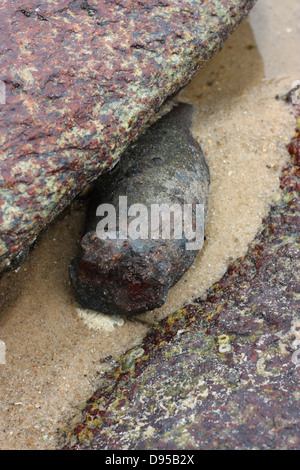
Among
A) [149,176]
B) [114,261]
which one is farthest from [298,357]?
[149,176]

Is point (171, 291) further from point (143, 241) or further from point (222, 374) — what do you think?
point (222, 374)

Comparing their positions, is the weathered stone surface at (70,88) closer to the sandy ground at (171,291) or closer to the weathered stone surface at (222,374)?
the sandy ground at (171,291)

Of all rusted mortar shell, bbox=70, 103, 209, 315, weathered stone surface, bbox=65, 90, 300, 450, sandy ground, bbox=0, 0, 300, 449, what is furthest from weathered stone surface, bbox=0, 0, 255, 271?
weathered stone surface, bbox=65, 90, 300, 450

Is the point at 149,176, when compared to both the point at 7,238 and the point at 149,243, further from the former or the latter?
the point at 7,238

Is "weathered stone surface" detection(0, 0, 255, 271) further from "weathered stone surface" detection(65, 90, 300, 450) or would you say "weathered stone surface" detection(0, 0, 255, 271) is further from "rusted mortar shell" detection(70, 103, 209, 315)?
"weathered stone surface" detection(65, 90, 300, 450)

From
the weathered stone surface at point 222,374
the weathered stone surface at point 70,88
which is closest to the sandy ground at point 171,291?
the weathered stone surface at point 222,374

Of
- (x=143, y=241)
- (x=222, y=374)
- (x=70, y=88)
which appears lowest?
(x=222, y=374)

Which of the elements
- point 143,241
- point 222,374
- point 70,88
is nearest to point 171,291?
point 143,241
